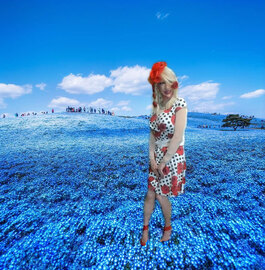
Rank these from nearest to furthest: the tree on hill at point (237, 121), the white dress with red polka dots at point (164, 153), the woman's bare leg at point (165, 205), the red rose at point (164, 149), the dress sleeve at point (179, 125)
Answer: the dress sleeve at point (179, 125) < the white dress with red polka dots at point (164, 153) < the red rose at point (164, 149) < the woman's bare leg at point (165, 205) < the tree on hill at point (237, 121)

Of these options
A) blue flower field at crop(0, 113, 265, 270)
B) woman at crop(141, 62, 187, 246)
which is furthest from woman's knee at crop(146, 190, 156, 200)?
blue flower field at crop(0, 113, 265, 270)

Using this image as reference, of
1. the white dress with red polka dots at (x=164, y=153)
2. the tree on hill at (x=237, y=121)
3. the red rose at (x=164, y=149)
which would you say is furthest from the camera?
the tree on hill at (x=237, y=121)

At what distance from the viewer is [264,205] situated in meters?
3.98

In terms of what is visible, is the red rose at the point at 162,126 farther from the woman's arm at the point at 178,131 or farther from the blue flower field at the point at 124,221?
the blue flower field at the point at 124,221

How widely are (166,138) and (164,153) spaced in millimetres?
233

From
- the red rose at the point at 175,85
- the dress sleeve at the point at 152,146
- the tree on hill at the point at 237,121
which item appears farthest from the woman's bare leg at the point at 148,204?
the tree on hill at the point at 237,121

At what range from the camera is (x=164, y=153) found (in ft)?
8.07

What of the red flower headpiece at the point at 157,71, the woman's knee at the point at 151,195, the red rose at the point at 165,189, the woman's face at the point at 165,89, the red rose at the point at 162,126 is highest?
the red flower headpiece at the point at 157,71

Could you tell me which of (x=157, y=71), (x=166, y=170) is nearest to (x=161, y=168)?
(x=166, y=170)

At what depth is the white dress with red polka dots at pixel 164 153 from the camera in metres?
2.32

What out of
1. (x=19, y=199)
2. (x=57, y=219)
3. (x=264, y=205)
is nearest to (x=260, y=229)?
(x=264, y=205)

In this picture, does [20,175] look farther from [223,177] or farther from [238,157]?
[238,157]

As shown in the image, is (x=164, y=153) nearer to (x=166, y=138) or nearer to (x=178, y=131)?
(x=166, y=138)

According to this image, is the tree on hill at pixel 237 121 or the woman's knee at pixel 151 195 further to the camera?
the tree on hill at pixel 237 121
